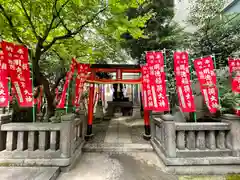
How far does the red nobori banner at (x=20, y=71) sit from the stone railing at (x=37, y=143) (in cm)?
75

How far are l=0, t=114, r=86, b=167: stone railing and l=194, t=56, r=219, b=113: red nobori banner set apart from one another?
4366mm

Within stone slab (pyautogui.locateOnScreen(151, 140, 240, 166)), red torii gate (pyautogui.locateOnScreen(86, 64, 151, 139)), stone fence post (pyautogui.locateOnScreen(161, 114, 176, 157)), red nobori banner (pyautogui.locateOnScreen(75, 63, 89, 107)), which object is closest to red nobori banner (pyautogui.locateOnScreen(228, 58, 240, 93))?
stone slab (pyautogui.locateOnScreen(151, 140, 240, 166))

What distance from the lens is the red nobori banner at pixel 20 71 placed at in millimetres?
3250

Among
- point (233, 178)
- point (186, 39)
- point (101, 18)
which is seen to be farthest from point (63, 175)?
point (186, 39)

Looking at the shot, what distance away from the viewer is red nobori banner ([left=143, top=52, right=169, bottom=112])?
4.00 meters

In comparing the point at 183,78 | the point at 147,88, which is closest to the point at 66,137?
the point at 147,88

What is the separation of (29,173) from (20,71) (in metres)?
2.55

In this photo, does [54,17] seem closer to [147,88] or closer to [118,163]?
[147,88]

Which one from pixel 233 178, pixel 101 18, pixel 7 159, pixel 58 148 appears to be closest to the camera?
pixel 233 178

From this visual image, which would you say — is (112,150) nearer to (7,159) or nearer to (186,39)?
(7,159)

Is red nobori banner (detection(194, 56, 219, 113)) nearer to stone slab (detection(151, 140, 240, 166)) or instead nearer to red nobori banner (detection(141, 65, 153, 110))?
stone slab (detection(151, 140, 240, 166))

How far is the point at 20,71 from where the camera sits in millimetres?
3424

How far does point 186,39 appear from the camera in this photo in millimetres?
6688

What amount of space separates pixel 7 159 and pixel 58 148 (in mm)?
1231
